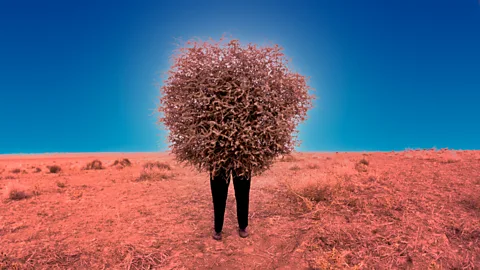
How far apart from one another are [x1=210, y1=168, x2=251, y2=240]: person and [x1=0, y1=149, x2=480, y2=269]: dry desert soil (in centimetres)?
23

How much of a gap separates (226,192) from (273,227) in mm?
1461

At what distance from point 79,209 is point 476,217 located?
875 cm

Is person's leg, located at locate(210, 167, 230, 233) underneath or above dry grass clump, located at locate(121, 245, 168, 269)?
above

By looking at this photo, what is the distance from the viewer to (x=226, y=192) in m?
5.70

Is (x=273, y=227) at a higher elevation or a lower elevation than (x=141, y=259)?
higher

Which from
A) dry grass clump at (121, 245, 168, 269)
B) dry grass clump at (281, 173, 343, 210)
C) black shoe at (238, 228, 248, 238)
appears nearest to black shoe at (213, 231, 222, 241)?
black shoe at (238, 228, 248, 238)

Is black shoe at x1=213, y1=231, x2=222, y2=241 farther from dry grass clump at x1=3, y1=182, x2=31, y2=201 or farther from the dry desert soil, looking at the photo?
dry grass clump at x1=3, y1=182, x2=31, y2=201

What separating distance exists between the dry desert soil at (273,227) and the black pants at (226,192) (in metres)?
0.41

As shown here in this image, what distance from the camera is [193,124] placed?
4.83 metres

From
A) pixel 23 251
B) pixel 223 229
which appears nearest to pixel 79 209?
pixel 23 251

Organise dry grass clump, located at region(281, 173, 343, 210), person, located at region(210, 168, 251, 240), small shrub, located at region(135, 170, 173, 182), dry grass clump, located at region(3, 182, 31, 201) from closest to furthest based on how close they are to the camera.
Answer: person, located at region(210, 168, 251, 240)
dry grass clump, located at region(281, 173, 343, 210)
dry grass clump, located at region(3, 182, 31, 201)
small shrub, located at region(135, 170, 173, 182)

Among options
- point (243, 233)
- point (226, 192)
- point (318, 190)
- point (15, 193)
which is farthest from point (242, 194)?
point (15, 193)

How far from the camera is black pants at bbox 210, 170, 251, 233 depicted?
5.46 meters

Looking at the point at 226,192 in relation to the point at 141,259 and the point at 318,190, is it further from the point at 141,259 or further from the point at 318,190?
the point at 318,190
